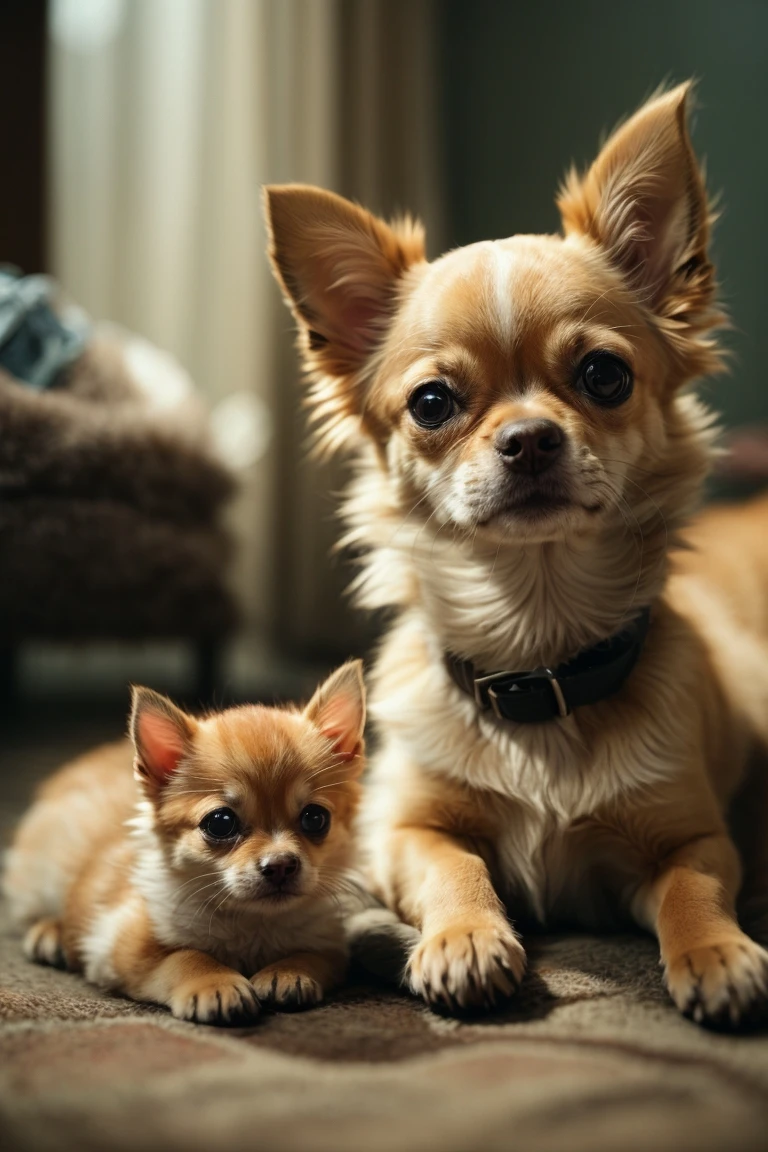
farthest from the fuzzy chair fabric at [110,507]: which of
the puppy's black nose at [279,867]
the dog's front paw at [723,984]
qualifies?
the dog's front paw at [723,984]

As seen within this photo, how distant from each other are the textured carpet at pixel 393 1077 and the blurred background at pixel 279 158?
242 centimetres

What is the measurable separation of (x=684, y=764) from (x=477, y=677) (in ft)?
1.01

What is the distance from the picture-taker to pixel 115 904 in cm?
147

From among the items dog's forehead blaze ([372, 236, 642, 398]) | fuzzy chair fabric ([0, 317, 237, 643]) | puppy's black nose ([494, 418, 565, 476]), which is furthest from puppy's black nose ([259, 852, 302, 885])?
fuzzy chair fabric ([0, 317, 237, 643])

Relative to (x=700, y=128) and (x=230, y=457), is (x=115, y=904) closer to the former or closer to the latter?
(x=230, y=457)

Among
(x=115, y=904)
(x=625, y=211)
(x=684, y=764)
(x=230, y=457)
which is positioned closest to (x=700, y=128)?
(x=230, y=457)

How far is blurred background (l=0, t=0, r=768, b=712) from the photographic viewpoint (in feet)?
12.8

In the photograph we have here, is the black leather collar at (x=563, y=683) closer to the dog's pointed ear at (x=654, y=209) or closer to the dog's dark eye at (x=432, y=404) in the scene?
the dog's dark eye at (x=432, y=404)

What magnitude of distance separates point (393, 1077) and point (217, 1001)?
0.89 feet

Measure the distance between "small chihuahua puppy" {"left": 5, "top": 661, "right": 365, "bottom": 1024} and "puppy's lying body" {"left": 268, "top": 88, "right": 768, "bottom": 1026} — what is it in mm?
148

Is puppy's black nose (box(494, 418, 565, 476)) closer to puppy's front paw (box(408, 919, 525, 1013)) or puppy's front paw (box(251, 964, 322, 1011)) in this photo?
puppy's front paw (box(408, 919, 525, 1013))

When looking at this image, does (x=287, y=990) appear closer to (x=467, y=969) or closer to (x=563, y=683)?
(x=467, y=969)

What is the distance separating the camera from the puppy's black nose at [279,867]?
49.9 inches

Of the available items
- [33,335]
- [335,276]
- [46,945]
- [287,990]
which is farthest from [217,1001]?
[33,335]
